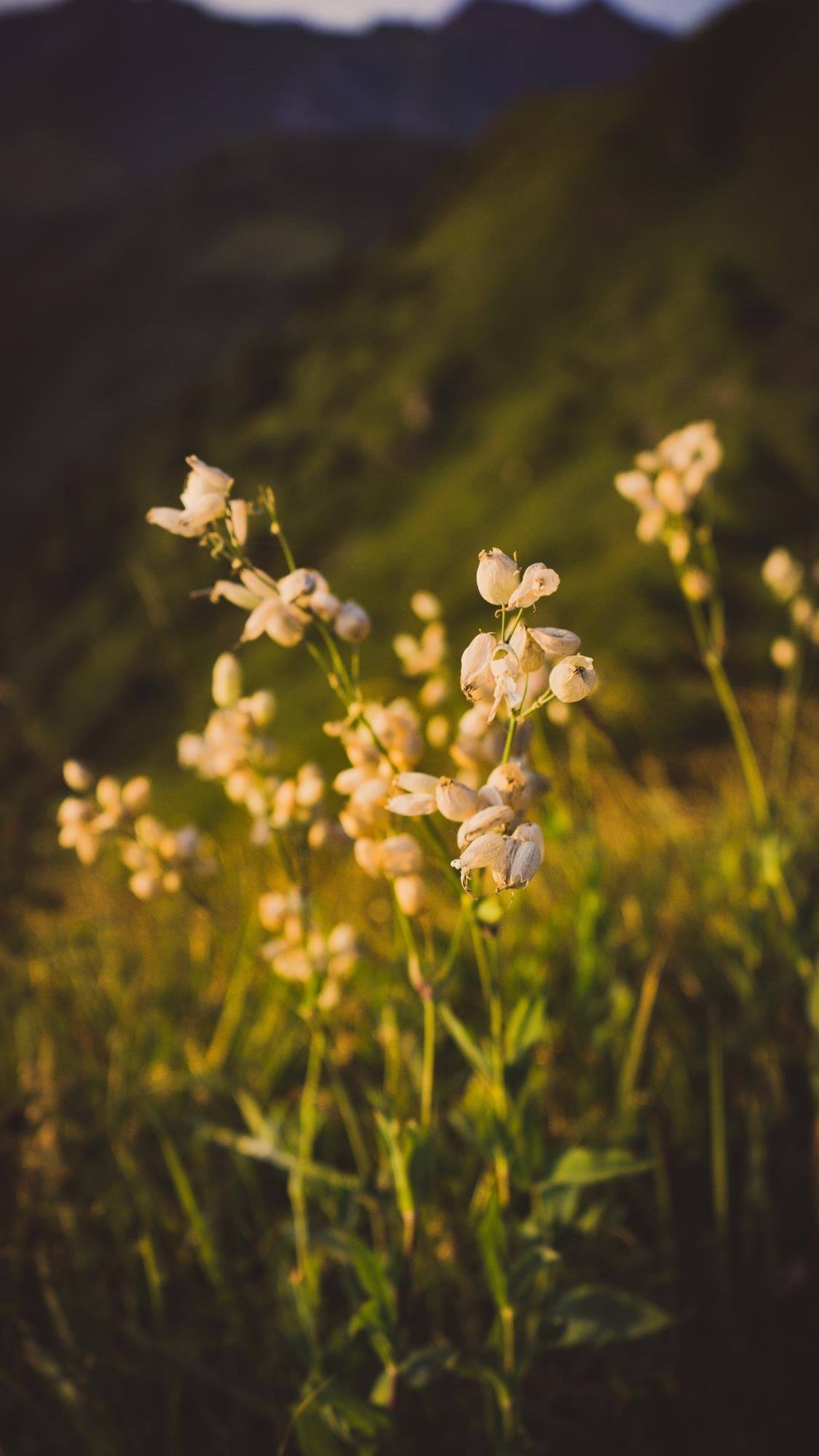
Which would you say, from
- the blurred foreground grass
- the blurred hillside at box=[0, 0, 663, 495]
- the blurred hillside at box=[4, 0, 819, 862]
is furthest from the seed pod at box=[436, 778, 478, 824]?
the blurred hillside at box=[0, 0, 663, 495]

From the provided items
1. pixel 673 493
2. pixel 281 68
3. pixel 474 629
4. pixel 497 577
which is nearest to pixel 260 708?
pixel 497 577

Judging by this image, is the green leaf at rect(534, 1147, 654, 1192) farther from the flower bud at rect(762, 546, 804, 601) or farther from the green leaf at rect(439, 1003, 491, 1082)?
the flower bud at rect(762, 546, 804, 601)

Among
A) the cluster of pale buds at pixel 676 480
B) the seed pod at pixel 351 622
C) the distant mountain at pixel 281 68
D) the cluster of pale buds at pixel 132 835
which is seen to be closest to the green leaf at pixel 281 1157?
the cluster of pale buds at pixel 132 835

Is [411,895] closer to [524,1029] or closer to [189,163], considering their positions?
[524,1029]

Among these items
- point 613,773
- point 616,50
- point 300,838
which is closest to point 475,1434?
point 300,838

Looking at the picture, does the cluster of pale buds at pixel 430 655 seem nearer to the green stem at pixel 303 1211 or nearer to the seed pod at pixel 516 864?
the green stem at pixel 303 1211
